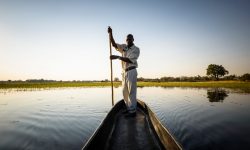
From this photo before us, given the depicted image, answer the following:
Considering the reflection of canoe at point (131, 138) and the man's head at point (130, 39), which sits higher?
the man's head at point (130, 39)

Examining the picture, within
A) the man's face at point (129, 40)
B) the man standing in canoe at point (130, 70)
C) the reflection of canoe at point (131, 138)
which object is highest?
the man's face at point (129, 40)

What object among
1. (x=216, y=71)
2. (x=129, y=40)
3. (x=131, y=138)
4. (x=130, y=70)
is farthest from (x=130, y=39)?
(x=216, y=71)

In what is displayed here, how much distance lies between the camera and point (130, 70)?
6.27m

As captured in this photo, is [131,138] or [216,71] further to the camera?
[216,71]

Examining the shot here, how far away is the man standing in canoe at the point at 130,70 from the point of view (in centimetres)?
619

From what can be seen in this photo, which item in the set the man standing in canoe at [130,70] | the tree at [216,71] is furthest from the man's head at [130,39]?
the tree at [216,71]

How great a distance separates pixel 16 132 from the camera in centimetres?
838

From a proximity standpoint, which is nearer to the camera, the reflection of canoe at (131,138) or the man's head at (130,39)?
the reflection of canoe at (131,138)

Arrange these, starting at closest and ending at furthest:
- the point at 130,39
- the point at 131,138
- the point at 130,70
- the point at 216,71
Result: the point at 131,138
the point at 130,70
the point at 130,39
the point at 216,71

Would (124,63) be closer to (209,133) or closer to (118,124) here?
(118,124)

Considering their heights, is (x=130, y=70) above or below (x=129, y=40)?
below

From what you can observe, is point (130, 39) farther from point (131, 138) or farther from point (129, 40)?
point (131, 138)

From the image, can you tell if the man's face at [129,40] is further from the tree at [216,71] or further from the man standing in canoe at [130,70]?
the tree at [216,71]

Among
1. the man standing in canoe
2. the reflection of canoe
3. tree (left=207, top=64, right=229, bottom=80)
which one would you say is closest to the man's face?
the man standing in canoe
